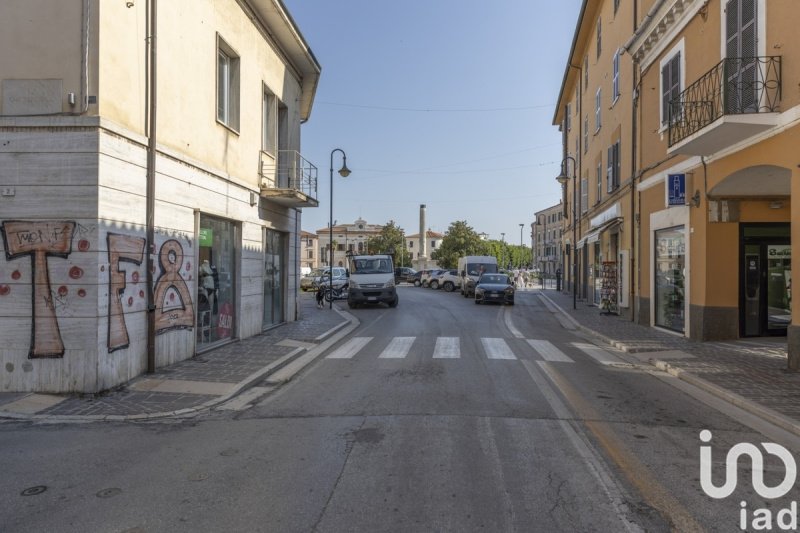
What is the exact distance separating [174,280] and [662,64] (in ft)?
43.6

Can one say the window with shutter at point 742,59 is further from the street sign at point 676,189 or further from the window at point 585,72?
the window at point 585,72

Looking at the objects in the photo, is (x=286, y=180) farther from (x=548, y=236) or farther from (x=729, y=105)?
(x=548, y=236)

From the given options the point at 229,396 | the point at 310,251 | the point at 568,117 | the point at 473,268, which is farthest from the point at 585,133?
the point at 310,251

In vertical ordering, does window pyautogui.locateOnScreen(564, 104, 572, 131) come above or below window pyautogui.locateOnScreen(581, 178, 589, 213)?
above

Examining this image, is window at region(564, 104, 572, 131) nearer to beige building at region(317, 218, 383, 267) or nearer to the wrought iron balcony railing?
the wrought iron balcony railing

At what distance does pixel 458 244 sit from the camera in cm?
6994

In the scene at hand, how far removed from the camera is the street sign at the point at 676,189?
41.6 feet

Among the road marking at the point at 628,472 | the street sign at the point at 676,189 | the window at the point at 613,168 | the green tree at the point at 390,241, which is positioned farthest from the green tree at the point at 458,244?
the road marking at the point at 628,472

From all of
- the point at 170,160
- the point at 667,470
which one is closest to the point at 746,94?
the point at 667,470

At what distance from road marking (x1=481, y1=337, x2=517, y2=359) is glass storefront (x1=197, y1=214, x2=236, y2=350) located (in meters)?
5.62

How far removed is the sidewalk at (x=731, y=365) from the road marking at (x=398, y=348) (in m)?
4.65

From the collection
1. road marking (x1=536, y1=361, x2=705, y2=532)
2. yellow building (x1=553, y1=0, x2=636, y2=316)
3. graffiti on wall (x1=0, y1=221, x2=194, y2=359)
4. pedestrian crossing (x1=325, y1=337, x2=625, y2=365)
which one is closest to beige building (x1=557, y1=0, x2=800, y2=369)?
yellow building (x1=553, y1=0, x2=636, y2=316)

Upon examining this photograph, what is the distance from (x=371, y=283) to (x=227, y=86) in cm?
1281

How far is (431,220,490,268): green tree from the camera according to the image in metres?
69.8
